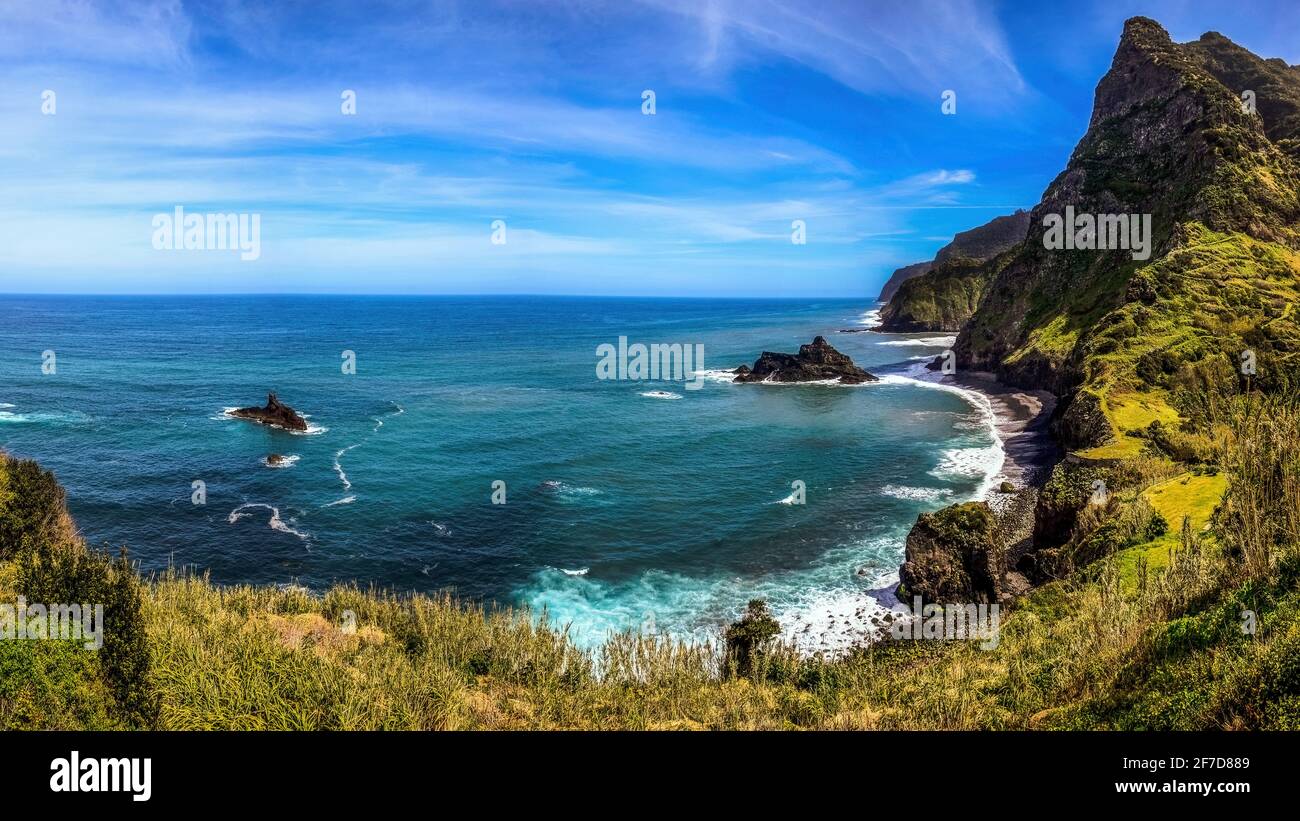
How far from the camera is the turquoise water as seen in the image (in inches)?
1529

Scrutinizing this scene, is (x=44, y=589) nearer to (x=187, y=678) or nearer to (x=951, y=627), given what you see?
(x=187, y=678)

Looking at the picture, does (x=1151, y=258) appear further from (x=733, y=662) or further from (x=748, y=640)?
(x=733, y=662)

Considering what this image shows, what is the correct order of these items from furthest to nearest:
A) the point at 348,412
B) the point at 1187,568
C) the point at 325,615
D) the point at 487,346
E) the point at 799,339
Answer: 1. the point at 799,339
2. the point at 487,346
3. the point at 348,412
4. the point at 325,615
5. the point at 1187,568

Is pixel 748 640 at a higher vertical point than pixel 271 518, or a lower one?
lower

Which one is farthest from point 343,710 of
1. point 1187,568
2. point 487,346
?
point 487,346

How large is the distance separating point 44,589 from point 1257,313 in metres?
93.2

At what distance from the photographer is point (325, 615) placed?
29.8 meters

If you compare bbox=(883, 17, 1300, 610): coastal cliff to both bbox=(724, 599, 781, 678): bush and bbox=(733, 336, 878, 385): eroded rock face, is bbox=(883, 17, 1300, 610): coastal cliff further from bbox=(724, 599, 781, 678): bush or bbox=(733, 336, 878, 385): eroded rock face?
bbox=(733, 336, 878, 385): eroded rock face

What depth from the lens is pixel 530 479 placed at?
5525 centimetres

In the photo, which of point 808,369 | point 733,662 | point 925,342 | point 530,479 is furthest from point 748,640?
point 925,342

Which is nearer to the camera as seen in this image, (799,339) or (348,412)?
(348,412)

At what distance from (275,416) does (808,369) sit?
7348cm
